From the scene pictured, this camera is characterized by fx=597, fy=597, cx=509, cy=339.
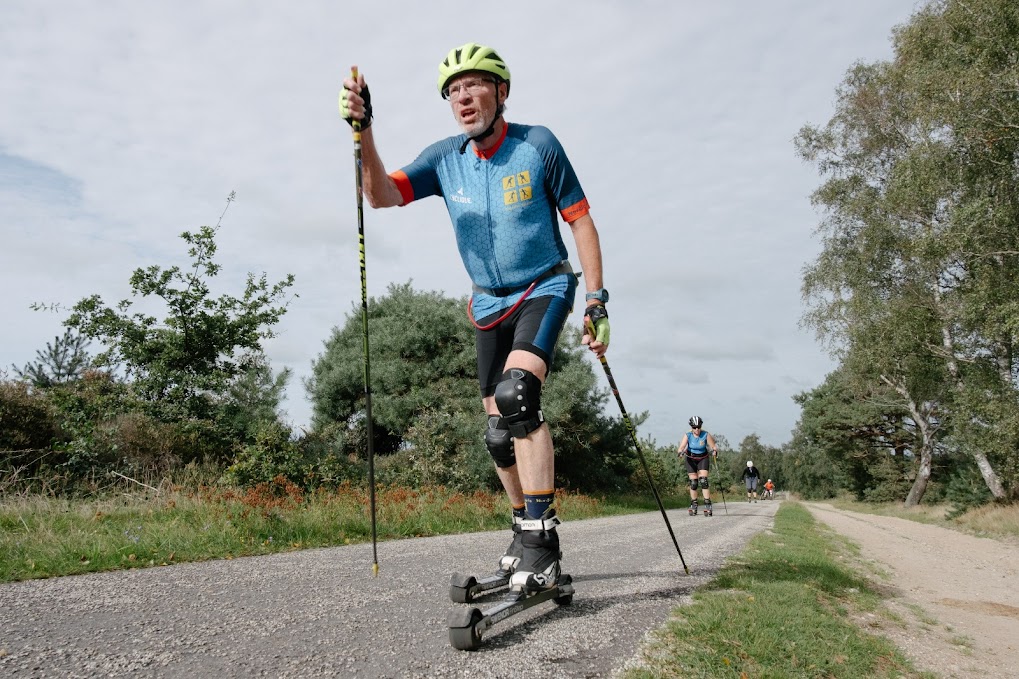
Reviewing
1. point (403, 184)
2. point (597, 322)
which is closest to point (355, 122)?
point (403, 184)

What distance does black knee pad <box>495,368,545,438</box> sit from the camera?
3123 millimetres

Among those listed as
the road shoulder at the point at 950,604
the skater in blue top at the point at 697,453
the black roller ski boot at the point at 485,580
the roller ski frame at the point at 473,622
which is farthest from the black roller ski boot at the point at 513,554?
the skater in blue top at the point at 697,453

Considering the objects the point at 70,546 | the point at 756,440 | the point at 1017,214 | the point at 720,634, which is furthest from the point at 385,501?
the point at 756,440

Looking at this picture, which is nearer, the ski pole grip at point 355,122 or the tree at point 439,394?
the ski pole grip at point 355,122

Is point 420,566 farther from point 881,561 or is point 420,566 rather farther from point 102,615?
point 881,561

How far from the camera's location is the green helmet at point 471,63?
3.46 meters

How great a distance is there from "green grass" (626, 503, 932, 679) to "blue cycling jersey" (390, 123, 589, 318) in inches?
73.4

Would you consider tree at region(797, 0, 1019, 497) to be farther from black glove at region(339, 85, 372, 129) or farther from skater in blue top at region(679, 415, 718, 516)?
black glove at region(339, 85, 372, 129)

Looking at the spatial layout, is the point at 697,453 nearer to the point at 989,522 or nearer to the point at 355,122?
the point at 989,522

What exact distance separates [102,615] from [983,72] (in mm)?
19460

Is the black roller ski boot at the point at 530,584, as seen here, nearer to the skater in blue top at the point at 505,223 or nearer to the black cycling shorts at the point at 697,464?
the skater in blue top at the point at 505,223

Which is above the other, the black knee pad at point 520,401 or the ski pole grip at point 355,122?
the ski pole grip at point 355,122

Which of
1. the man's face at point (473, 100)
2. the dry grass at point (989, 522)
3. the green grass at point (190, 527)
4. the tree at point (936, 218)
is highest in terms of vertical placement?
the tree at point (936, 218)

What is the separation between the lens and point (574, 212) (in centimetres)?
363
